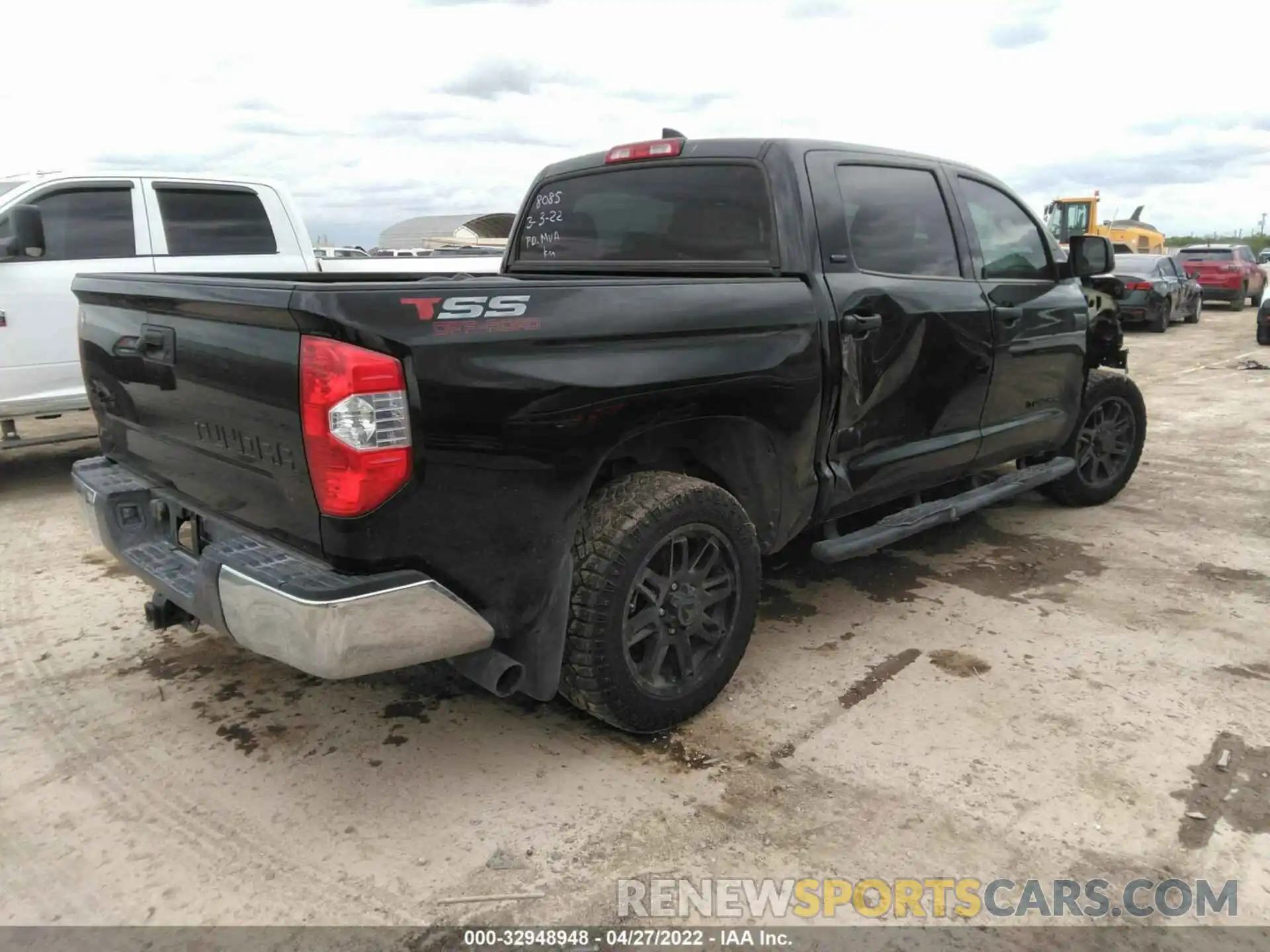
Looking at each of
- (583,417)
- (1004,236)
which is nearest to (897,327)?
(1004,236)

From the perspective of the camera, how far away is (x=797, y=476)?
3.39 m

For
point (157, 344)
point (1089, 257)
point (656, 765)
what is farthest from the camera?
point (1089, 257)

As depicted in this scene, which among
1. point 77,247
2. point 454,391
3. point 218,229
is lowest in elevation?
point 454,391

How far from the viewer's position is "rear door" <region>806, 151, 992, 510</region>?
355 cm

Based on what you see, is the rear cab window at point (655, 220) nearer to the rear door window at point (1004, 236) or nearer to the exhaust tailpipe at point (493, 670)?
the rear door window at point (1004, 236)

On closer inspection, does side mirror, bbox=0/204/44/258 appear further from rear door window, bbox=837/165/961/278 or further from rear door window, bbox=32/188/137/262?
rear door window, bbox=837/165/961/278

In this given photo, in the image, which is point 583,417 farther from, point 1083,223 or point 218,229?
point 1083,223

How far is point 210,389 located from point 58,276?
4.65 meters

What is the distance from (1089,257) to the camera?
16.4ft

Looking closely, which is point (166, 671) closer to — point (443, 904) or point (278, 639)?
point (278, 639)

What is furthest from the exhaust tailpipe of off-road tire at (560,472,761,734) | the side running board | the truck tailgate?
the side running board

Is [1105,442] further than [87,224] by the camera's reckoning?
No

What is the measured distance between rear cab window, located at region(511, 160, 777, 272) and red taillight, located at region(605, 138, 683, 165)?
0.13 feet

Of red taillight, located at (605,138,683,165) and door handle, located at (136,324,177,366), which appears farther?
red taillight, located at (605,138,683,165)
